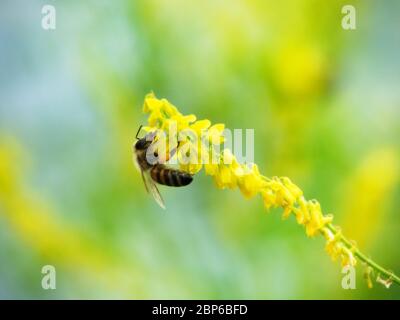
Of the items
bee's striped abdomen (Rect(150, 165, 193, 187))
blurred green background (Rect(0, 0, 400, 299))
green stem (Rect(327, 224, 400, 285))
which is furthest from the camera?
blurred green background (Rect(0, 0, 400, 299))

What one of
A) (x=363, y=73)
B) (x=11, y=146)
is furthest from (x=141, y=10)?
(x=363, y=73)

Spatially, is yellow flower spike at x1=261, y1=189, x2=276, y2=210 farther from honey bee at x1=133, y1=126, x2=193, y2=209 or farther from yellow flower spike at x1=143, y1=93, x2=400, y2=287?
honey bee at x1=133, y1=126, x2=193, y2=209

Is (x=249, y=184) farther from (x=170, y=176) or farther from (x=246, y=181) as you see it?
(x=170, y=176)

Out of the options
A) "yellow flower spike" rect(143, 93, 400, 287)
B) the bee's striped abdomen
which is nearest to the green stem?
"yellow flower spike" rect(143, 93, 400, 287)

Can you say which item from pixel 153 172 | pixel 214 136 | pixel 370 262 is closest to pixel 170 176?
pixel 153 172

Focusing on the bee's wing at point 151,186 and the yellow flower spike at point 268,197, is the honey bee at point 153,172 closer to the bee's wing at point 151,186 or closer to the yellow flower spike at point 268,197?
the bee's wing at point 151,186
